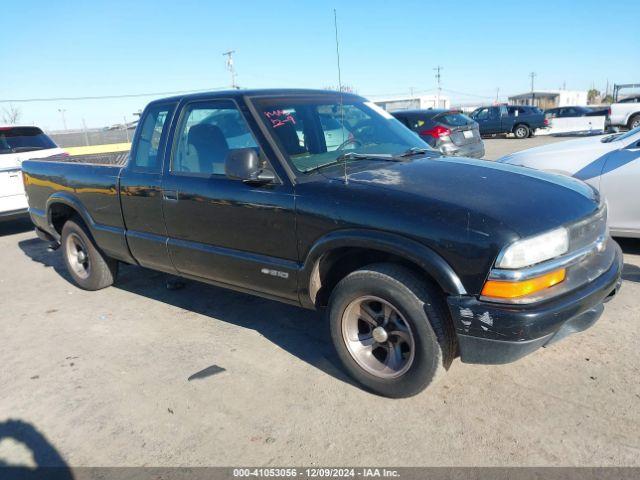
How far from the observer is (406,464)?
2.48 m

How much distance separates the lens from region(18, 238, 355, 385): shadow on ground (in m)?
3.68

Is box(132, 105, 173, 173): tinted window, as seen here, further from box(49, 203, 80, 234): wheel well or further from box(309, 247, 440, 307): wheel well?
box(309, 247, 440, 307): wheel well

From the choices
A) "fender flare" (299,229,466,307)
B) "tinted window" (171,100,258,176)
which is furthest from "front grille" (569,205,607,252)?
"tinted window" (171,100,258,176)

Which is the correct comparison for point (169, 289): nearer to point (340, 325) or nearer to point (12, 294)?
point (12, 294)

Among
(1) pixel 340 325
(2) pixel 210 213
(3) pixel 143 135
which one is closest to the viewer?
(1) pixel 340 325

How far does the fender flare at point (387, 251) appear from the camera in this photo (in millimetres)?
2568

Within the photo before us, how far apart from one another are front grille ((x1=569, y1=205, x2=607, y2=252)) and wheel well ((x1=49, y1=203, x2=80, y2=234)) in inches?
186

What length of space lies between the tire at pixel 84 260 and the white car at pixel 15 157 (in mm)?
2871

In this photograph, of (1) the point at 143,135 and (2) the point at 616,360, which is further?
(1) the point at 143,135

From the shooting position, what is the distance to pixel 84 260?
17.8ft

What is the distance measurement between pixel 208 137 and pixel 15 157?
5535 mm

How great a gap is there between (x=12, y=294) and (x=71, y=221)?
107 cm

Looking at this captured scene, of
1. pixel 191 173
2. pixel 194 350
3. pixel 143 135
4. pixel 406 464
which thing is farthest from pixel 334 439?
pixel 143 135

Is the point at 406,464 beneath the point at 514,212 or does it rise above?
beneath
